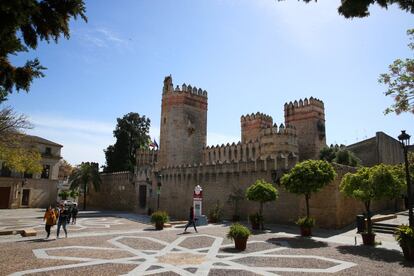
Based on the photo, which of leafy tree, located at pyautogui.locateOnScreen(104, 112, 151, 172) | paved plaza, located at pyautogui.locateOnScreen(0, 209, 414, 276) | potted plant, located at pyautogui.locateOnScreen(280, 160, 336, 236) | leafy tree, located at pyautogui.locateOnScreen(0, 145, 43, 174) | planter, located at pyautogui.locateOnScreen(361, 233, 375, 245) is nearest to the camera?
paved plaza, located at pyautogui.locateOnScreen(0, 209, 414, 276)

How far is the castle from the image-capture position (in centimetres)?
2477

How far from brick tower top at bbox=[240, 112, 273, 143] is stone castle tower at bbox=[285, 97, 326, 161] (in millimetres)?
5039

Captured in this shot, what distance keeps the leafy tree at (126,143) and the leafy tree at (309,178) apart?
36.2 metres

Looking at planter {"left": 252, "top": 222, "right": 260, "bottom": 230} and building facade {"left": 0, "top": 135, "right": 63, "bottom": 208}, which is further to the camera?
building facade {"left": 0, "top": 135, "right": 63, "bottom": 208}

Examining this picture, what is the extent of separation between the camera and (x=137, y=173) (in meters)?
37.5

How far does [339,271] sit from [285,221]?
39.8 ft

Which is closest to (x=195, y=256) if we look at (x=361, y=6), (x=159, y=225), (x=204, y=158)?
(x=159, y=225)

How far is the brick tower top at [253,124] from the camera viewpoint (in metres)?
41.4

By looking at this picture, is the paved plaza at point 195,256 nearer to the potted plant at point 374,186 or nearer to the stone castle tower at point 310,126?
the potted plant at point 374,186

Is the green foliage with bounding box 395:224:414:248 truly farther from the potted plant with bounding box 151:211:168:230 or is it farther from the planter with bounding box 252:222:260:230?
the potted plant with bounding box 151:211:168:230

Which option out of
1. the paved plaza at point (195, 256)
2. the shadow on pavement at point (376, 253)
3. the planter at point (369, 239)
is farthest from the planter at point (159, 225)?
the planter at point (369, 239)

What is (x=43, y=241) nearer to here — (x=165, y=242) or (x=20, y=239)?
(x=20, y=239)

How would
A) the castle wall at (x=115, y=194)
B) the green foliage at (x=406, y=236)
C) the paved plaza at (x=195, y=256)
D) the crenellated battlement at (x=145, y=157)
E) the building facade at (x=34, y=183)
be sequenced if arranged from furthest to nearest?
the crenellated battlement at (x=145, y=157), the building facade at (x=34, y=183), the castle wall at (x=115, y=194), the green foliage at (x=406, y=236), the paved plaza at (x=195, y=256)

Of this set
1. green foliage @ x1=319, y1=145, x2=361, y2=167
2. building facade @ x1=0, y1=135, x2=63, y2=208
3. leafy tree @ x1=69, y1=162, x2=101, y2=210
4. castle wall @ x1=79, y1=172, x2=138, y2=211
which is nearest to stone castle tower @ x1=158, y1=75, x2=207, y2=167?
castle wall @ x1=79, y1=172, x2=138, y2=211
